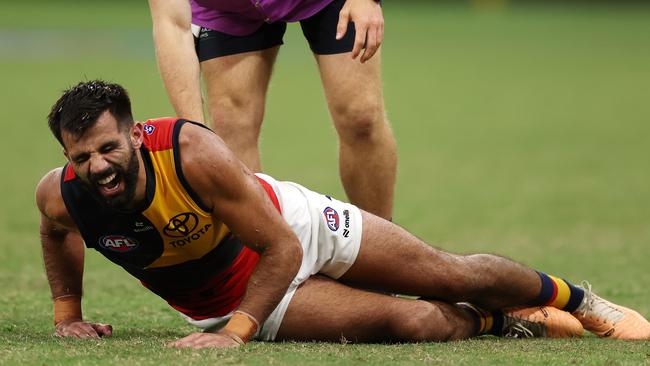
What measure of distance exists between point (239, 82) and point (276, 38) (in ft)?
1.19

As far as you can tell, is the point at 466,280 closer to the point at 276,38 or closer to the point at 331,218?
the point at 331,218

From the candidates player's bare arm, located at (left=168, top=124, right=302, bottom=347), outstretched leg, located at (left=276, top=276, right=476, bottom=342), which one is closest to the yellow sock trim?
outstretched leg, located at (left=276, top=276, right=476, bottom=342)

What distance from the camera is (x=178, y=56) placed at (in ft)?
19.8

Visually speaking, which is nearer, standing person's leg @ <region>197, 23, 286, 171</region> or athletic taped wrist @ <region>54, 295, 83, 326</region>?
athletic taped wrist @ <region>54, 295, 83, 326</region>

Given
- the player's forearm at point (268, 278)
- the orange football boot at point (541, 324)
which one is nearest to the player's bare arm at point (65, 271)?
the player's forearm at point (268, 278)

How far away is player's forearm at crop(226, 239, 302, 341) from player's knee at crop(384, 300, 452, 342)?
662 millimetres

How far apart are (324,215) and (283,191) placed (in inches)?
8.3

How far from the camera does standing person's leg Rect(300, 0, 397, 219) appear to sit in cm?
643

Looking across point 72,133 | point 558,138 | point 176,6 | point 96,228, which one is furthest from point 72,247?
point 558,138

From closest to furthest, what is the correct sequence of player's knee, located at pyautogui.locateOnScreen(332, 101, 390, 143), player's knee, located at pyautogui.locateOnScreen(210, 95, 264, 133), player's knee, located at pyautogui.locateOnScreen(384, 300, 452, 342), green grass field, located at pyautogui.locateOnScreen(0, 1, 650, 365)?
1. green grass field, located at pyautogui.locateOnScreen(0, 1, 650, 365)
2. player's knee, located at pyautogui.locateOnScreen(384, 300, 452, 342)
3. player's knee, located at pyautogui.locateOnScreen(332, 101, 390, 143)
4. player's knee, located at pyautogui.locateOnScreen(210, 95, 264, 133)

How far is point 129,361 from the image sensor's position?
4.70 metres

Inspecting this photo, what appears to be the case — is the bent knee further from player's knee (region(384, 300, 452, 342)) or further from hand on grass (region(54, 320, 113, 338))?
hand on grass (region(54, 320, 113, 338))

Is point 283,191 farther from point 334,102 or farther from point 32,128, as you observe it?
point 32,128

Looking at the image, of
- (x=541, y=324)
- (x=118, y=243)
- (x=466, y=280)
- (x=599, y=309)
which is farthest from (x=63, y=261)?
(x=599, y=309)
